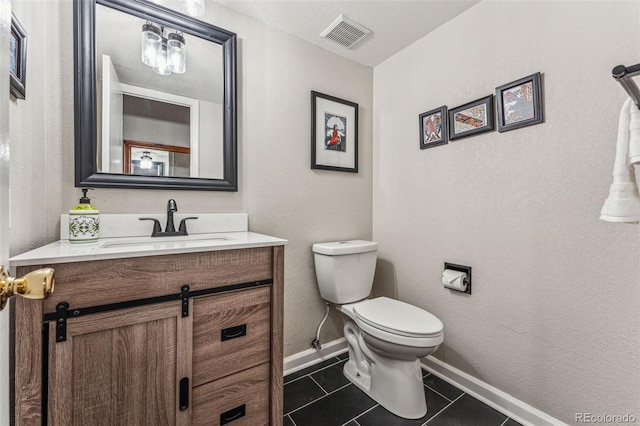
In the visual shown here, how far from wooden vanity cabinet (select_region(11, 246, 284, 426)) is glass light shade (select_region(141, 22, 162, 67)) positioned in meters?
1.07

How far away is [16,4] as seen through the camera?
91cm

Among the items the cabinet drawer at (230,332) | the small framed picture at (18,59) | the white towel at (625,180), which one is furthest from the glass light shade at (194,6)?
the white towel at (625,180)

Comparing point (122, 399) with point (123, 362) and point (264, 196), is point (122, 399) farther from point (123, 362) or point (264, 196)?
point (264, 196)

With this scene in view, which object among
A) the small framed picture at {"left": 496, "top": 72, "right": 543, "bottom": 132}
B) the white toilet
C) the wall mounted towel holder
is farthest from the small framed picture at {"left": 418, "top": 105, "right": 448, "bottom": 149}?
the wall mounted towel holder

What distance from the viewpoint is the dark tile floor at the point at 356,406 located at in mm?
1354

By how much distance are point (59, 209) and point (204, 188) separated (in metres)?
0.59

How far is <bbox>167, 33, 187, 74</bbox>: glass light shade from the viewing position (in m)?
1.43

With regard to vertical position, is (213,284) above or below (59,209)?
below

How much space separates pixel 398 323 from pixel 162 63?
5.86ft

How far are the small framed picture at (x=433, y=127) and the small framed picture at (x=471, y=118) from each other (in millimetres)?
44

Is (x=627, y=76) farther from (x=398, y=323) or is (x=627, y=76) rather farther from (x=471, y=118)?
(x=398, y=323)

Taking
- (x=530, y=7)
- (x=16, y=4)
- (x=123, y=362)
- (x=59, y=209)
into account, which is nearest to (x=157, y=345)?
(x=123, y=362)

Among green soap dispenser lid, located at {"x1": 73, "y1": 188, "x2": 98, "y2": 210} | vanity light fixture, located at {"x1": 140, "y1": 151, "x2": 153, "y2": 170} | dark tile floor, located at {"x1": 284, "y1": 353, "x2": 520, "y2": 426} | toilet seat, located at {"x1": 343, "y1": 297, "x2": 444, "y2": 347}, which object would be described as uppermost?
vanity light fixture, located at {"x1": 140, "y1": 151, "x2": 153, "y2": 170}

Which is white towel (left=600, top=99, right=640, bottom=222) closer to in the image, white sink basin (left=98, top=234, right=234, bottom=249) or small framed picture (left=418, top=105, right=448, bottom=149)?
small framed picture (left=418, top=105, right=448, bottom=149)
